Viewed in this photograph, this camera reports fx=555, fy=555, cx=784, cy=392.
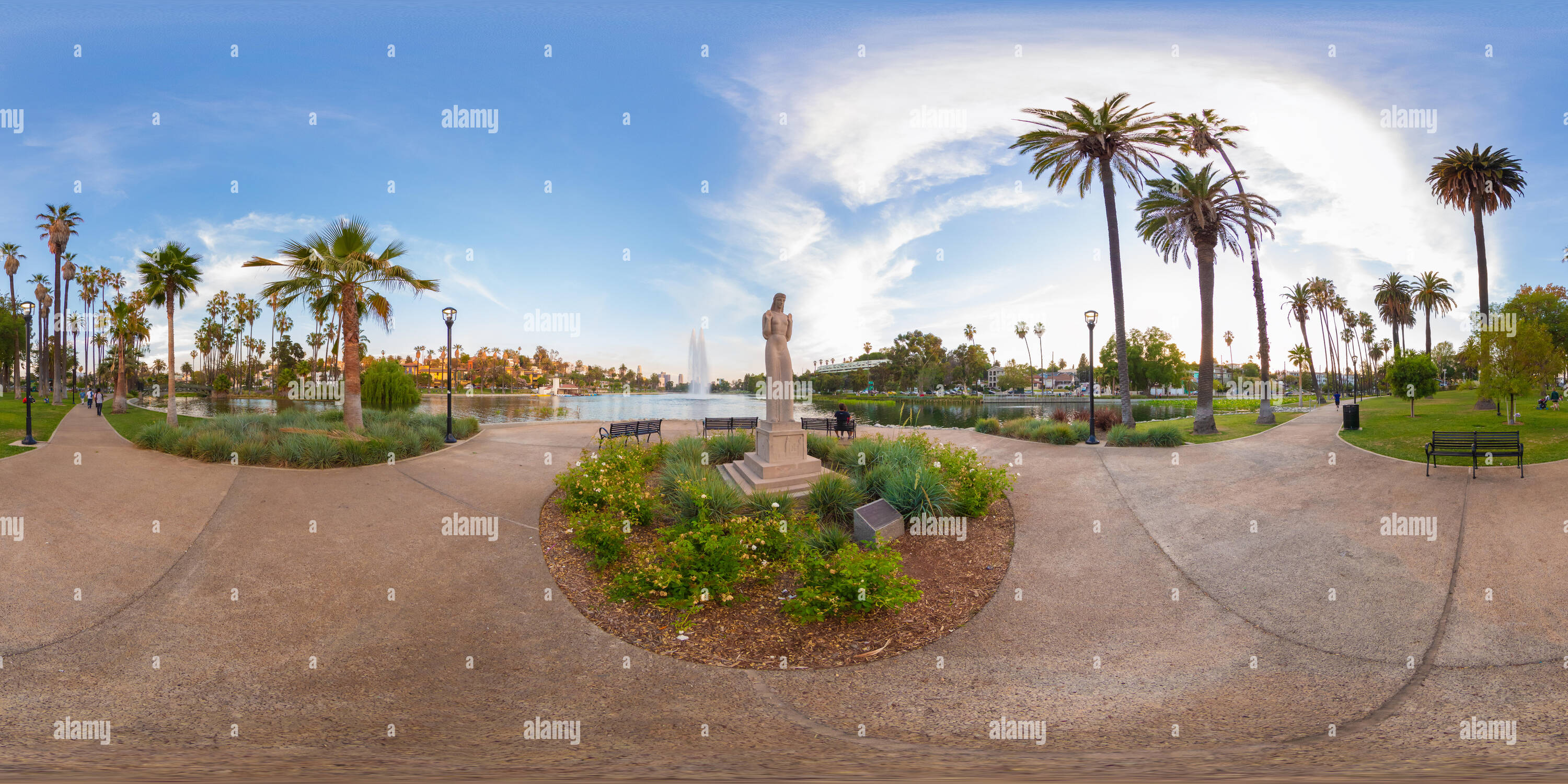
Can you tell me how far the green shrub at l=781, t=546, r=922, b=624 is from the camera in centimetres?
604

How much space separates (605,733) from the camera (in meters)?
4.47

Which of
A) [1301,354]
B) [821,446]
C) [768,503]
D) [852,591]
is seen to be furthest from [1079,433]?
[1301,354]

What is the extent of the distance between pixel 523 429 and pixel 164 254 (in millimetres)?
16438

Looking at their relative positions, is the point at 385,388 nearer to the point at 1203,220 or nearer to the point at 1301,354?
the point at 1203,220

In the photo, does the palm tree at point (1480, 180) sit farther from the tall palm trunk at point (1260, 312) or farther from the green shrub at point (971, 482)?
the green shrub at point (971, 482)

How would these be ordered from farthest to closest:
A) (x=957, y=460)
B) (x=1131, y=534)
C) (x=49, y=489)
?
(x=957, y=460)
(x=49, y=489)
(x=1131, y=534)

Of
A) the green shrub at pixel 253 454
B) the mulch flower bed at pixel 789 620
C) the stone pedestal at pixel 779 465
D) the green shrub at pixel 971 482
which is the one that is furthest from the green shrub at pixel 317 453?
the green shrub at pixel 971 482

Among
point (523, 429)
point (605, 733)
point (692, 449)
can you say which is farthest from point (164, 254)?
point (605, 733)

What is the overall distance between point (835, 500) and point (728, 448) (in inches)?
170

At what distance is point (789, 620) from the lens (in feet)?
20.7

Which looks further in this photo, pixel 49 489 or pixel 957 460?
pixel 957 460

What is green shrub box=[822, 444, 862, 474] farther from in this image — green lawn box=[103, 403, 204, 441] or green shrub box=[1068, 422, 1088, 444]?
green lawn box=[103, 403, 204, 441]

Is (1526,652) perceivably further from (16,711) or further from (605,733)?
(16,711)

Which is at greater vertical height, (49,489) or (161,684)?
(49,489)
